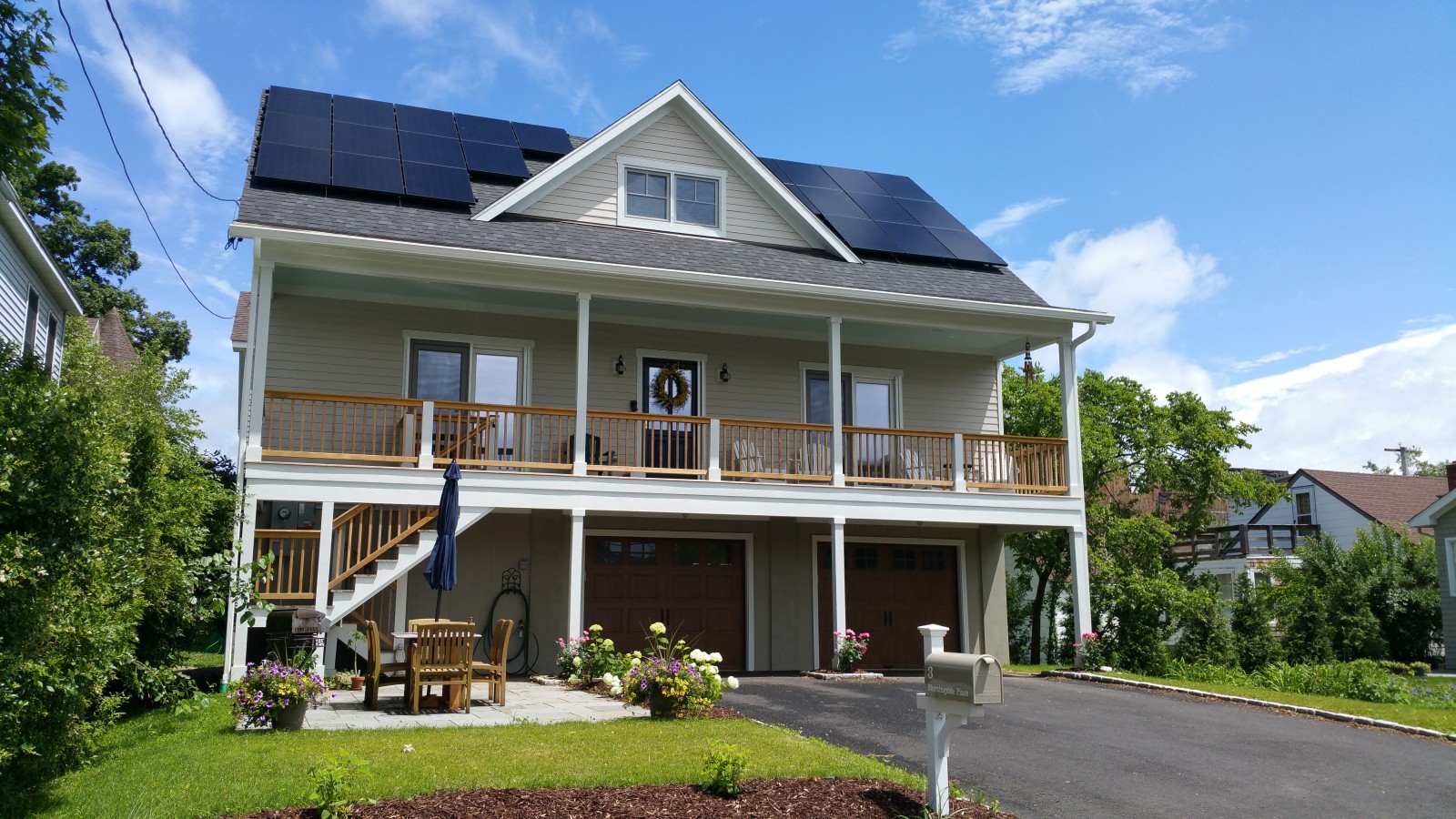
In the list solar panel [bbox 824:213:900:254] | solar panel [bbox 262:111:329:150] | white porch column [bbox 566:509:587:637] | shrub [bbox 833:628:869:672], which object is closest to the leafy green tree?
shrub [bbox 833:628:869:672]

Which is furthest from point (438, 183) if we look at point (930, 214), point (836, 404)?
point (930, 214)

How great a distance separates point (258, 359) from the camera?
12.8m

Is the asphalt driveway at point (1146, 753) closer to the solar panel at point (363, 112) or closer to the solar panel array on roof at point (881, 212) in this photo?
the solar panel array on roof at point (881, 212)

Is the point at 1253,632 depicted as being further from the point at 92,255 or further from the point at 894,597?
the point at 92,255

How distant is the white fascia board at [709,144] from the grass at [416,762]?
367 inches

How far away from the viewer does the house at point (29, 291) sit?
15953mm

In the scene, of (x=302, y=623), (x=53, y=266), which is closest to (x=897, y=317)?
(x=302, y=623)

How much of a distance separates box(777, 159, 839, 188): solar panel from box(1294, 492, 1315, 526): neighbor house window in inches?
1105

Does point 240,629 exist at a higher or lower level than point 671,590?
lower

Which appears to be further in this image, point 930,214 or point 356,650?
point 930,214

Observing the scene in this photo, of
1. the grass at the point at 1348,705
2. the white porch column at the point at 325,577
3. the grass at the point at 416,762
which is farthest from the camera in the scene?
the white porch column at the point at 325,577

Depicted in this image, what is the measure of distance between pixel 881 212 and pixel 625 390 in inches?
256

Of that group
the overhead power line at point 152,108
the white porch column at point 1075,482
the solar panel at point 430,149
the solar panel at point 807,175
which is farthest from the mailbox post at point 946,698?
the solar panel at point 807,175

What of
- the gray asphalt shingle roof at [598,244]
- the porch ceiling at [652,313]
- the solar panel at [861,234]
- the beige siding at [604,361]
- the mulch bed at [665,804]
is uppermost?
the solar panel at [861,234]
